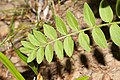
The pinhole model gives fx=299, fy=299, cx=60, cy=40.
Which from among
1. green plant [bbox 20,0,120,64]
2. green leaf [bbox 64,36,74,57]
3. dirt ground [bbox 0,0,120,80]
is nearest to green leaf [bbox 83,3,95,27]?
green plant [bbox 20,0,120,64]

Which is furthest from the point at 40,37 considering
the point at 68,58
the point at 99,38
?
the point at 68,58

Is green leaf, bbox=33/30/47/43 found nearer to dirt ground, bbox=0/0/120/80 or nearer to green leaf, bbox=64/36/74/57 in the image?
green leaf, bbox=64/36/74/57

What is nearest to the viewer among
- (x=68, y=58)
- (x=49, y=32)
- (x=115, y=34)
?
(x=115, y=34)

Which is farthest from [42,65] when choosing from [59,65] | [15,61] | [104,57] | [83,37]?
[83,37]

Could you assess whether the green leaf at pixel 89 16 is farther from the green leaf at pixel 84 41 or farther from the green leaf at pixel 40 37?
the green leaf at pixel 40 37

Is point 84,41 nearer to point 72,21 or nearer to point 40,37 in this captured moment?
point 72,21

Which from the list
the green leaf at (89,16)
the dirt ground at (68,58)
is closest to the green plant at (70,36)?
the green leaf at (89,16)

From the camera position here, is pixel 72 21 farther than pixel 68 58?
No

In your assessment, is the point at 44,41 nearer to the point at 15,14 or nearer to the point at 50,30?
the point at 50,30

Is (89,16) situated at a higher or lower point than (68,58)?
higher
